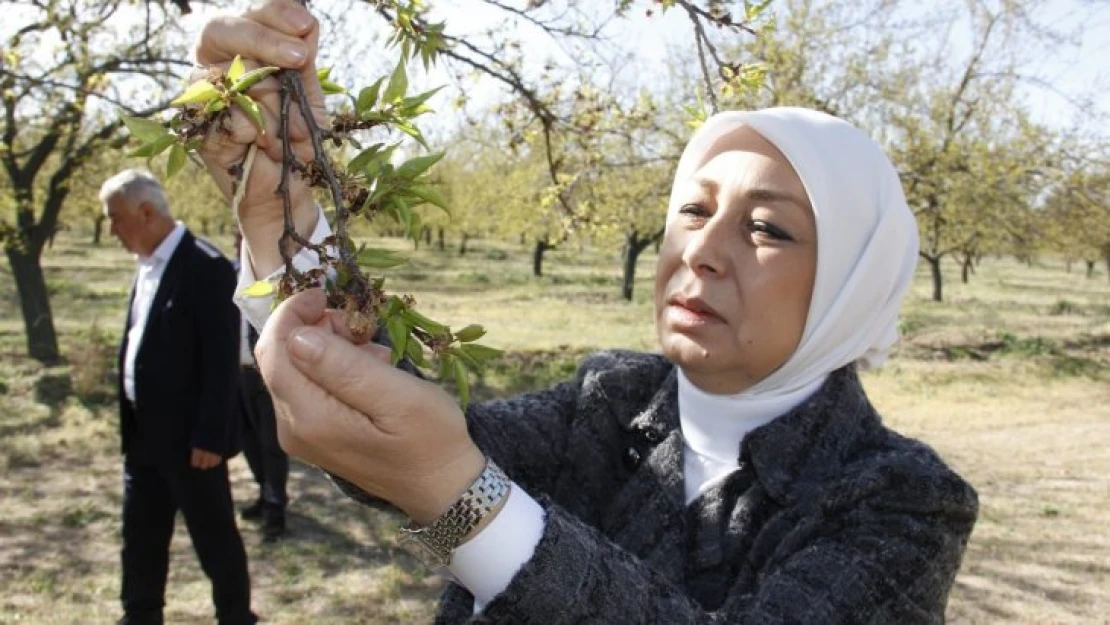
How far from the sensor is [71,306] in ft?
62.7

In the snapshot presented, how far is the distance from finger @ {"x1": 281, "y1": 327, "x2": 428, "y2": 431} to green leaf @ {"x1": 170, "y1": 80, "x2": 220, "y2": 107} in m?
0.30

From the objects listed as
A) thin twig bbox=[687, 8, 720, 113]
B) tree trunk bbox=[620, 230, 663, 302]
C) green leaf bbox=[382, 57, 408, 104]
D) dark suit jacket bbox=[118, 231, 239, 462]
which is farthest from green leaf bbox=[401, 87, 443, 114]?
tree trunk bbox=[620, 230, 663, 302]

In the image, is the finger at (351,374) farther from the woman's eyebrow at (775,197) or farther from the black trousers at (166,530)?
the black trousers at (166,530)

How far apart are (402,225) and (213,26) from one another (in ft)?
1.34

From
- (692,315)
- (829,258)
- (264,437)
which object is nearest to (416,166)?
(692,315)

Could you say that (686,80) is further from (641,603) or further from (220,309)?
(641,603)

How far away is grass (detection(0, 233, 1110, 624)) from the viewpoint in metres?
5.36

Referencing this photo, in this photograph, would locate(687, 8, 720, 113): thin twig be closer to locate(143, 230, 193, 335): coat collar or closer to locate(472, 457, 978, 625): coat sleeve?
locate(472, 457, 978, 625): coat sleeve

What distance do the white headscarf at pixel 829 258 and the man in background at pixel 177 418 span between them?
2.76 meters

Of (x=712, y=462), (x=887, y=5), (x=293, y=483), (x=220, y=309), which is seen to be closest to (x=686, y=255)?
(x=712, y=462)

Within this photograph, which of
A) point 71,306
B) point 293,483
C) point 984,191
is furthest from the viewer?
point 71,306

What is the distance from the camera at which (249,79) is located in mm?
1056

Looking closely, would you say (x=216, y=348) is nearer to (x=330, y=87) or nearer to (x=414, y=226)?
(x=330, y=87)

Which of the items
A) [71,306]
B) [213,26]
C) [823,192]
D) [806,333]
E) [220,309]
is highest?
[213,26]
